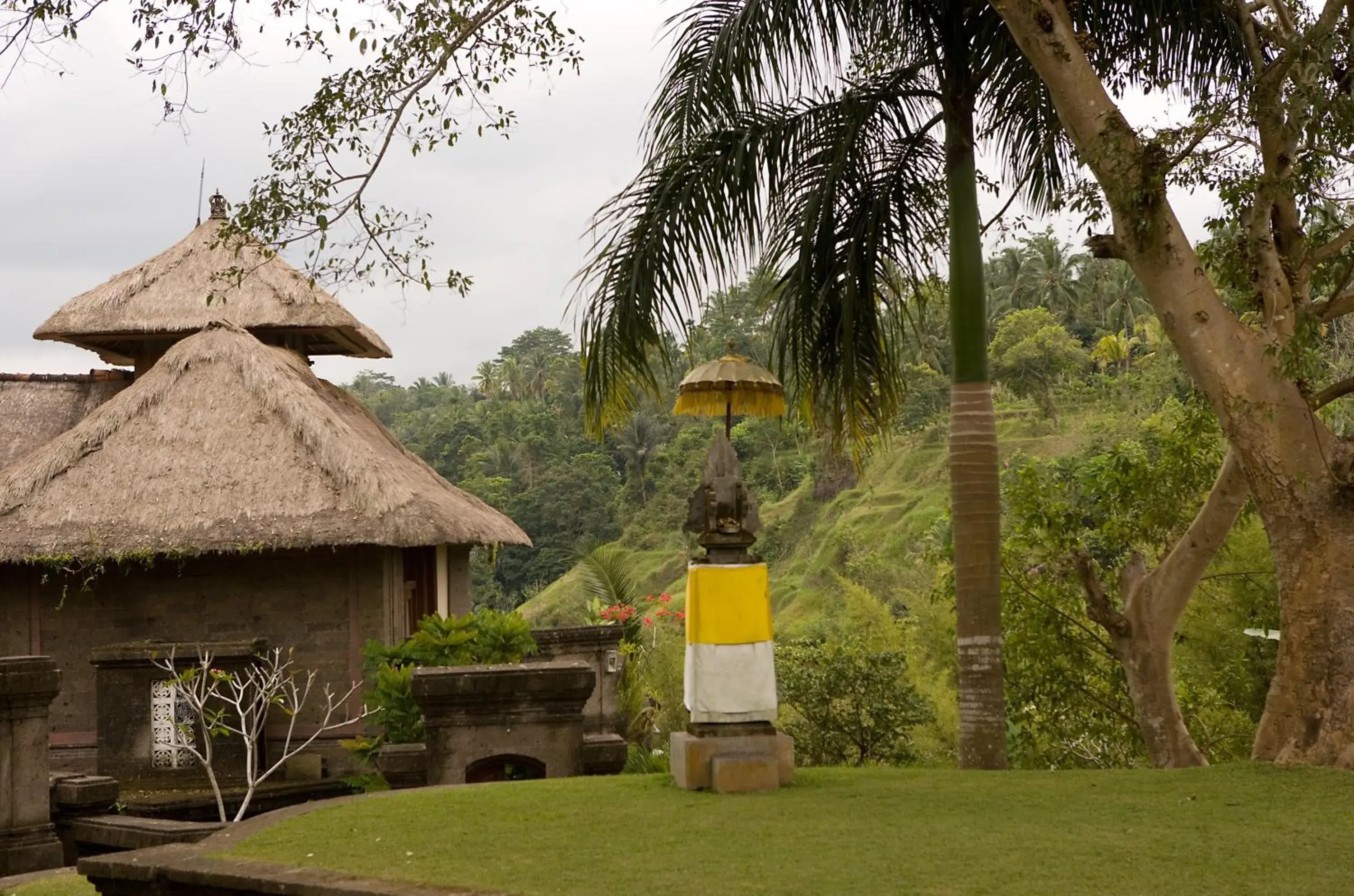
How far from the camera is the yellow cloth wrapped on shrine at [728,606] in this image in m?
6.88

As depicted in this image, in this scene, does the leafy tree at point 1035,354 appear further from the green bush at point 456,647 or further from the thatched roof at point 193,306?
the green bush at point 456,647

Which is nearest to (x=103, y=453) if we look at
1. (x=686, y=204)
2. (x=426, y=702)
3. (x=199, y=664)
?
(x=199, y=664)

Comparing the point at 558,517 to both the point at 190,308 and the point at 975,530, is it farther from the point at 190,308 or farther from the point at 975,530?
the point at 975,530

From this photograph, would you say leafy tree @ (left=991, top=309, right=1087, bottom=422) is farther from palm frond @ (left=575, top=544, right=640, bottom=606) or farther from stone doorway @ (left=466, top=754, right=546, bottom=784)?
stone doorway @ (left=466, top=754, right=546, bottom=784)

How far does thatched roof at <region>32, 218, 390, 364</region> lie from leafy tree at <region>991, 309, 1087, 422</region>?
29.9m

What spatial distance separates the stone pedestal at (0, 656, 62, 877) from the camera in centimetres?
833

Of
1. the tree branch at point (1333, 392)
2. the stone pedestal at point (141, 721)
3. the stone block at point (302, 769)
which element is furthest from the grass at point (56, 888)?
the tree branch at point (1333, 392)

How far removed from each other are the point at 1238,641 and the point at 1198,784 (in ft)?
26.0

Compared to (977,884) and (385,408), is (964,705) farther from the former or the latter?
(385,408)

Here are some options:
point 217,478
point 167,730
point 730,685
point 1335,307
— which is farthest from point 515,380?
point 730,685

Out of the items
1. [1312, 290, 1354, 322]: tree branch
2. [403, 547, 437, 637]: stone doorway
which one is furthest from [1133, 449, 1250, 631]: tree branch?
[403, 547, 437, 637]: stone doorway

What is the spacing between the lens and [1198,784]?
6.61 metres

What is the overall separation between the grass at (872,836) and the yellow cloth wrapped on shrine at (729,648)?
425mm

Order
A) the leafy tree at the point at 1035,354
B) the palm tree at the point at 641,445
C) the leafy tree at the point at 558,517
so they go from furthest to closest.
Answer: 1. the palm tree at the point at 641,445
2. the leafy tree at the point at 558,517
3. the leafy tree at the point at 1035,354
